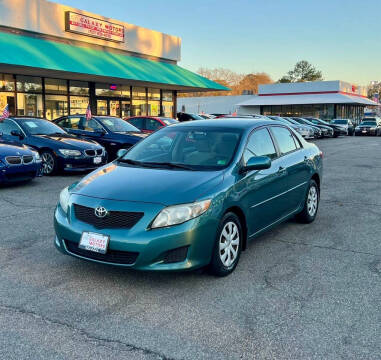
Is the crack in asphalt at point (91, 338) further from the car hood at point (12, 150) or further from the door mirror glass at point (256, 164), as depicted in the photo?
the car hood at point (12, 150)

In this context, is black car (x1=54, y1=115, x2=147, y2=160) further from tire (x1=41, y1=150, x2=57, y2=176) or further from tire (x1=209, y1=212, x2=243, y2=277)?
tire (x1=209, y1=212, x2=243, y2=277)

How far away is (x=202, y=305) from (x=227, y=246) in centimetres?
80

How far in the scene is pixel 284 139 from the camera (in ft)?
19.8

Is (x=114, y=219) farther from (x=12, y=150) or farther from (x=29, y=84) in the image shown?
(x=29, y=84)

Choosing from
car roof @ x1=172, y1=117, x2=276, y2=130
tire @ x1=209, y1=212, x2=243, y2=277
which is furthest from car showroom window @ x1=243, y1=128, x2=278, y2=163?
tire @ x1=209, y1=212, x2=243, y2=277

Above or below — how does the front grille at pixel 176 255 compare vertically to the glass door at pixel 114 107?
below

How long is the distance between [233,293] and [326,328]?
91 centimetres

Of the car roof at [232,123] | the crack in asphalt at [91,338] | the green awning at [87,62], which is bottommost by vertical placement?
the crack in asphalt at [91,338]

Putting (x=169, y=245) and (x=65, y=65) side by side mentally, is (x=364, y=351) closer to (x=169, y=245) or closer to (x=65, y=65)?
A: (x=169, y=245)

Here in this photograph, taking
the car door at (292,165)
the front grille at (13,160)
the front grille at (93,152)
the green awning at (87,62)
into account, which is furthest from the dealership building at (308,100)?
the car door at (292,165)

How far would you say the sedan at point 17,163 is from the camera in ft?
29.2

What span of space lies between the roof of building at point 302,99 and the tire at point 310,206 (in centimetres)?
4529

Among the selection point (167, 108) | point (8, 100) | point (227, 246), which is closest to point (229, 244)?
point (227, 246)

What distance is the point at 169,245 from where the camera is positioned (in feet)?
12.6
